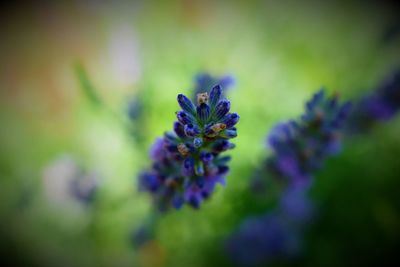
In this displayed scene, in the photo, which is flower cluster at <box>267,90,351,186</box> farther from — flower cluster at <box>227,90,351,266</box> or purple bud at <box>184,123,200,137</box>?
purple bud at <box>184,123,200,137</box>

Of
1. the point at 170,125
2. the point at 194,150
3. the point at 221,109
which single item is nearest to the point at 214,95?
the point at 221,109

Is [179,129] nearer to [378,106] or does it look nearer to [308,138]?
[308,138]

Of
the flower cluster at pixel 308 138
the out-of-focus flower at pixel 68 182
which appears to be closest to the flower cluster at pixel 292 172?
the flower cluster at pixel 308 138

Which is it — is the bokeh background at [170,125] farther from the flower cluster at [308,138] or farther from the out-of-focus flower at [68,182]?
the flower cluster at [308,138]

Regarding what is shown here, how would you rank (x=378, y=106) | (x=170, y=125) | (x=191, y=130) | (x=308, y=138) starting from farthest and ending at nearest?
(x=170, y=125) → (x=378, y=106) → (x=308, y=138) → (x=191, y=130)

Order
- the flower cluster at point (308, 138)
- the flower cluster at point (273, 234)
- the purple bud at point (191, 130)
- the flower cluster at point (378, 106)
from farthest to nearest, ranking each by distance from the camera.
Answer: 1. the flower cluster at point (273, 234)
2. the flower cluster at point (378, 106)
3. the flower cluster at point (308, 138)
4. the purple bud at point (191, 130)

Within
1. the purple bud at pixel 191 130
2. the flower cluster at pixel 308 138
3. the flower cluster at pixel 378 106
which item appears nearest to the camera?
the purple bud at pixel 191 130
